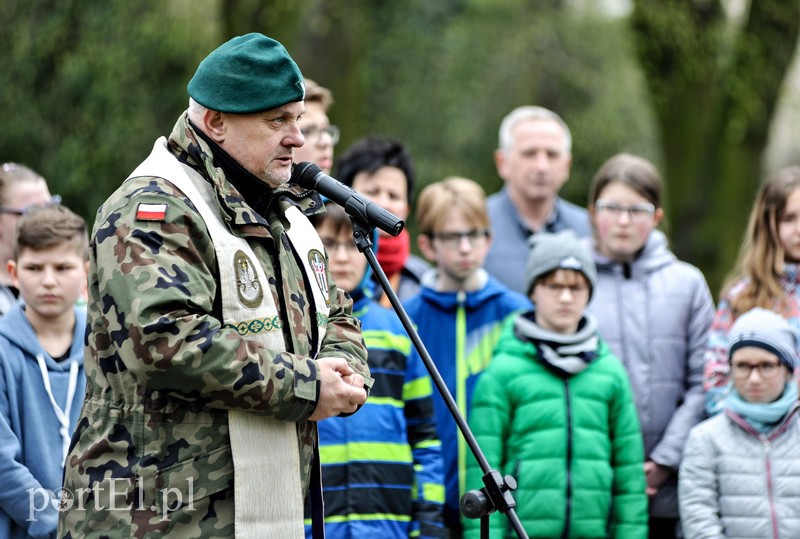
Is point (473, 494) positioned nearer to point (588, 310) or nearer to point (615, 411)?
point (615, 411)

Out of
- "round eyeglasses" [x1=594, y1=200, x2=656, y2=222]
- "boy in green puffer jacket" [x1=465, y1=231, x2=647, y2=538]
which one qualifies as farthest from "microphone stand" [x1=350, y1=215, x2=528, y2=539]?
"round eyeglasses" [x1=594, y1=200, x2=656, y2=222]

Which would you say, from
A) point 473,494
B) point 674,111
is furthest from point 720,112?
point 473,494

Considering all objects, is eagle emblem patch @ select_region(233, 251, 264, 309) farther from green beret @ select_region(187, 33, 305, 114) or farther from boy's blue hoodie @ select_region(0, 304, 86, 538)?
boy's blue hoodie @ select_region(0, 304, 86, 538)

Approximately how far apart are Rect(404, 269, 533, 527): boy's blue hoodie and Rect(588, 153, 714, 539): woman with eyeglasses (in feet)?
1.42

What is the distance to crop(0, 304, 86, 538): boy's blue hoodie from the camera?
3.87 m

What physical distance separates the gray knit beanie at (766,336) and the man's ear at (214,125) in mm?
2433

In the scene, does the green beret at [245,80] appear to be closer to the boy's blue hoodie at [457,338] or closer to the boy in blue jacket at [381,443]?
the boy in blue jacket at [381,443]

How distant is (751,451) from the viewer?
14.7ft

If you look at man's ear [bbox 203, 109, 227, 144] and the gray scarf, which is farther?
the gray scarf

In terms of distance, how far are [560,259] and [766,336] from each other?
86 cm

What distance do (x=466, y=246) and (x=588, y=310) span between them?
0.65 meters

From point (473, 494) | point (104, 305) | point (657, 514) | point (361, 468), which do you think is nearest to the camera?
point (104, 305)

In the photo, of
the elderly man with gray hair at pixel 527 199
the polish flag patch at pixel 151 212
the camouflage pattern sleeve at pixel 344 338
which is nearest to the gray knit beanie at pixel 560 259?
the elderly man with gray hair at pixel 527 199

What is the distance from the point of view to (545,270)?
15.5 feet
